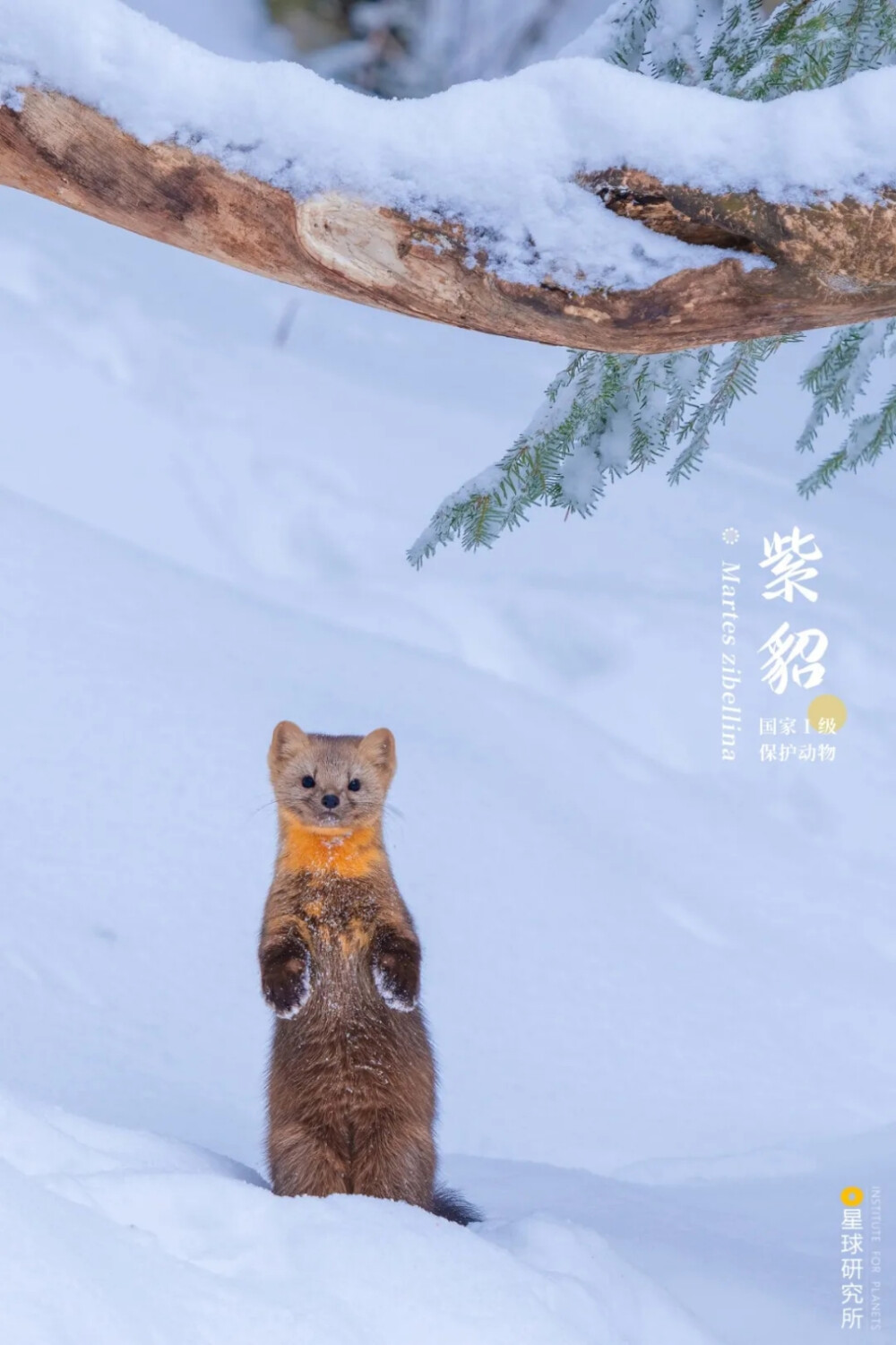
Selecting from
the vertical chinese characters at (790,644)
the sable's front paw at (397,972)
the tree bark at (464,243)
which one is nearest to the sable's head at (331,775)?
the sable's front paw at (397,972)

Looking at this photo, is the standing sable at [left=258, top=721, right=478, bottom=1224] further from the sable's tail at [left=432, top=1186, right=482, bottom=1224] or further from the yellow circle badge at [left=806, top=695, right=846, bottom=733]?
the yellow circle badge at [left=806, top=695, right=846, bottom=733]

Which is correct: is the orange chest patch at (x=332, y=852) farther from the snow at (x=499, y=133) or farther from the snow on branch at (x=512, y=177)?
the snow at (x=499, y=133)

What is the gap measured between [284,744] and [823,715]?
11.1ft

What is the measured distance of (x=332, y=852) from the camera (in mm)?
2967

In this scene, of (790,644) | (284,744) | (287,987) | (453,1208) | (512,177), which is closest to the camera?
(512,177)

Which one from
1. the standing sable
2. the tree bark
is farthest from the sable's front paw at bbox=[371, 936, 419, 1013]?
the tree bark

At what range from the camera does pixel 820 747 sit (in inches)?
221

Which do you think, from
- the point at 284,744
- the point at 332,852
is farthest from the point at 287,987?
the point at 284,744

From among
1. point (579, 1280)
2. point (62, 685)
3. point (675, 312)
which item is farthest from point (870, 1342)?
point (62, 685)

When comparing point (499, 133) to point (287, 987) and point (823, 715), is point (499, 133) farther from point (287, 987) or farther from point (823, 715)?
point (823, 715)

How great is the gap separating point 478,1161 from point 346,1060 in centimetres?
121

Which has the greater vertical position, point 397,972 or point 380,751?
A: point 380,751

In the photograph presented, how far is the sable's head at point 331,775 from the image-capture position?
2.98 metres

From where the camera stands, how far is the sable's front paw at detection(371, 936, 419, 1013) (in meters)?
2.82
